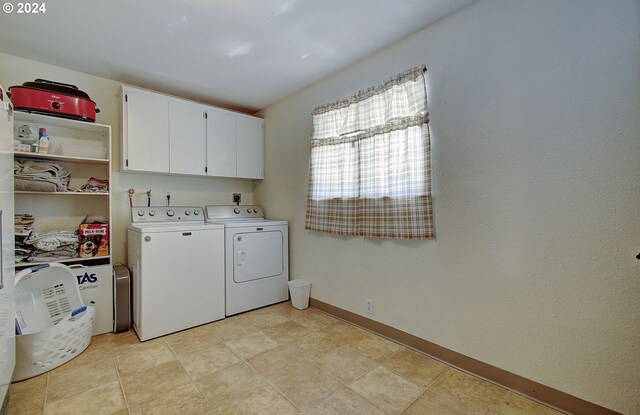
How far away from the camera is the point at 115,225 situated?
2.96 meters

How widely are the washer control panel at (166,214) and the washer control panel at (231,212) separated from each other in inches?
4.1

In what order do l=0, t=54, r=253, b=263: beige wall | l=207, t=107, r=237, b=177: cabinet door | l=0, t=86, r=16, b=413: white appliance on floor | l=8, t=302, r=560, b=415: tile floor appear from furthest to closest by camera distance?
l=207, t=107, r=237, b=177: cabinet door → l=0, t=54, r=253, b=263: beige wall → l=8, t=302, r=560, b=415: tile floor → l=0, t=86, r=16, b=413: white appliance on floor

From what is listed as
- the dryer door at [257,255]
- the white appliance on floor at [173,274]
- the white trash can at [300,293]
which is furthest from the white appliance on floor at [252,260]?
the white trash can at [300,293]

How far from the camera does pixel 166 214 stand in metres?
3.10

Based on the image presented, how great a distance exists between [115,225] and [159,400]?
81.4 inches

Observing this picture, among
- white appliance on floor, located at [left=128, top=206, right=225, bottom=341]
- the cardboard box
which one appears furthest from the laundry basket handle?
white appliance on floor, located at [left=128, top=206, right=225, bottom=341]

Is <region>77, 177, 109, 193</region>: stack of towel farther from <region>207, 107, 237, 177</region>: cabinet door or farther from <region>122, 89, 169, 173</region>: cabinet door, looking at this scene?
<region>207, 107, 237, 177</region>: cabinet door

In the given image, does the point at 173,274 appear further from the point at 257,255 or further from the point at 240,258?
the point at 257,255

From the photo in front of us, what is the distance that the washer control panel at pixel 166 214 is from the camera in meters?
2.92

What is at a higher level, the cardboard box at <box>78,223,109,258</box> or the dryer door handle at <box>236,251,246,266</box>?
the cardboard box at <box>78,223,109,258</box>

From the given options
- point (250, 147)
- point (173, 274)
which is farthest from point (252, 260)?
point (250, 147)

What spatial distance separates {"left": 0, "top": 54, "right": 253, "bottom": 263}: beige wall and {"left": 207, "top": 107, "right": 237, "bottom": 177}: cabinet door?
34 centimetres

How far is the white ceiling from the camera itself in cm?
190

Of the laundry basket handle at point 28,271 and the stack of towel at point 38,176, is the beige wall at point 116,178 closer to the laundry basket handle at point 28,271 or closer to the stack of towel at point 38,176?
the stack of towel at point 38,176
